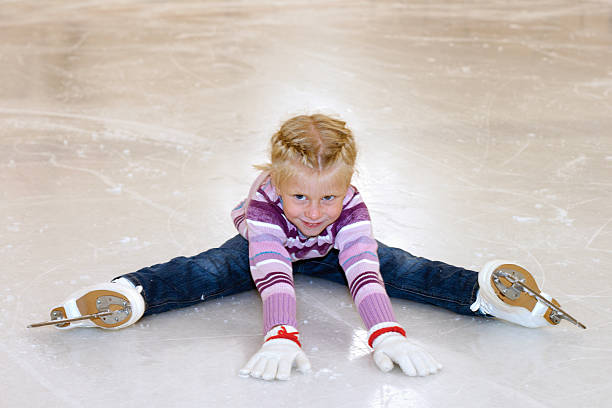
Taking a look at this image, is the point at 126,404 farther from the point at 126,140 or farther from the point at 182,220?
the point at 126,140

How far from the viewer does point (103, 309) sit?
1380 millimetres

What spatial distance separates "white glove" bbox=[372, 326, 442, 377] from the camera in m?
1.26

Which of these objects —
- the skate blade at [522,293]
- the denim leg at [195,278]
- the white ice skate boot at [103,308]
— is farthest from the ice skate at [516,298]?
the white ice skate boot at [103,308]

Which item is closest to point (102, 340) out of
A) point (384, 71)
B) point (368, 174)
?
point (368, 174)

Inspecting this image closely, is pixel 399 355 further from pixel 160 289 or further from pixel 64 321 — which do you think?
pixel 64 321

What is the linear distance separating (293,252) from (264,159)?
3.03 ft

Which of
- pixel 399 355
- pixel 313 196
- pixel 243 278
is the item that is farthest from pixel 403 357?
pixel 243 278

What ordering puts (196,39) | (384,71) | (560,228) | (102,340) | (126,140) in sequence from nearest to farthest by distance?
(102,340) < (560,228) < (126,140) < (384,71) < (196,39)

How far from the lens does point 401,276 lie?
1.54 meters

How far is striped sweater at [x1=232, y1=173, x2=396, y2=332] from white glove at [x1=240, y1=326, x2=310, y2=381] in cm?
2

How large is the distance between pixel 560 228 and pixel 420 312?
1.82 ft

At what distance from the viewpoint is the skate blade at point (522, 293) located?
1.38 metres

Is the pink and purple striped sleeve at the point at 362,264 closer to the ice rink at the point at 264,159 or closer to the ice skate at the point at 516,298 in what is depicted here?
the ice rink at the point at 264,159

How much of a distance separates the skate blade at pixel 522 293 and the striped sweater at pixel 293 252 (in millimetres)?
217
